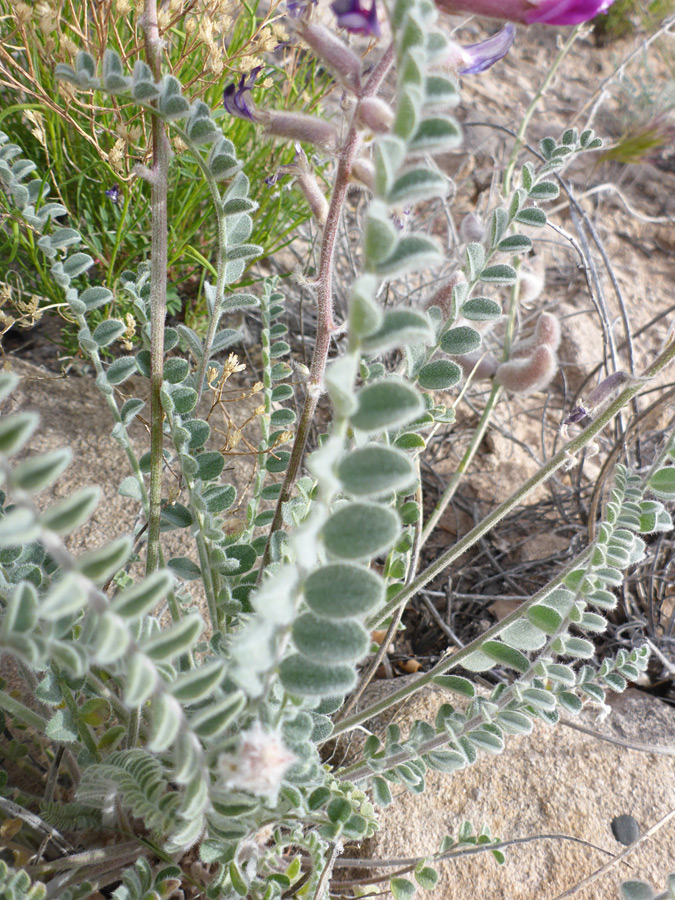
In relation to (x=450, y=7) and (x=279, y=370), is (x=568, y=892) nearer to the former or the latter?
(x=279, y=370)

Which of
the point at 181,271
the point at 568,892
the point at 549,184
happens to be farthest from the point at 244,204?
the point at 181,271

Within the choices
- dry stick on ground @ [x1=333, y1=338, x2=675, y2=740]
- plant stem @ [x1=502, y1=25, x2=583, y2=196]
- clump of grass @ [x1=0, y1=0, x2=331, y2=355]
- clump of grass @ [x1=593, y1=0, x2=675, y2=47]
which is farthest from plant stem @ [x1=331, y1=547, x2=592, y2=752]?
clump of grass @ [x1=593, y1=0, x2=675, y2=47]

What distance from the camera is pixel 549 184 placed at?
2.62 feet

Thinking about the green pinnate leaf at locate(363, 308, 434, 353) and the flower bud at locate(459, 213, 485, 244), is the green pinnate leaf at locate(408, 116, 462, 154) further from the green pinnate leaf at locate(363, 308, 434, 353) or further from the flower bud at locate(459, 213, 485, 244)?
the flower bud at locate(459, 213, 485, 244)

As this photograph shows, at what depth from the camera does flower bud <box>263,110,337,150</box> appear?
689 millimetres

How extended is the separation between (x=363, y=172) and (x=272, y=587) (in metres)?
0.43

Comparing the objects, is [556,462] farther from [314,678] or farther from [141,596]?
→ [141,596]

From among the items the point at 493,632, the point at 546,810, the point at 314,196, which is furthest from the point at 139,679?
the point at 546,810

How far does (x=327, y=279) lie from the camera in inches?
28.8

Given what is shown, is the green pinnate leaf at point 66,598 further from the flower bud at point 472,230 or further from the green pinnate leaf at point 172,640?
the flower bud at point 472,230

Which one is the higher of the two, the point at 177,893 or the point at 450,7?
the point at 450,7

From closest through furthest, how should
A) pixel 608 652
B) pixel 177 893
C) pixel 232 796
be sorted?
pixel 232 796 → pixel 177 893 → pixel 608 652

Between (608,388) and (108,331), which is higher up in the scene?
(608,388)

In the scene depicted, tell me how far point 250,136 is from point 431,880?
1583mm
